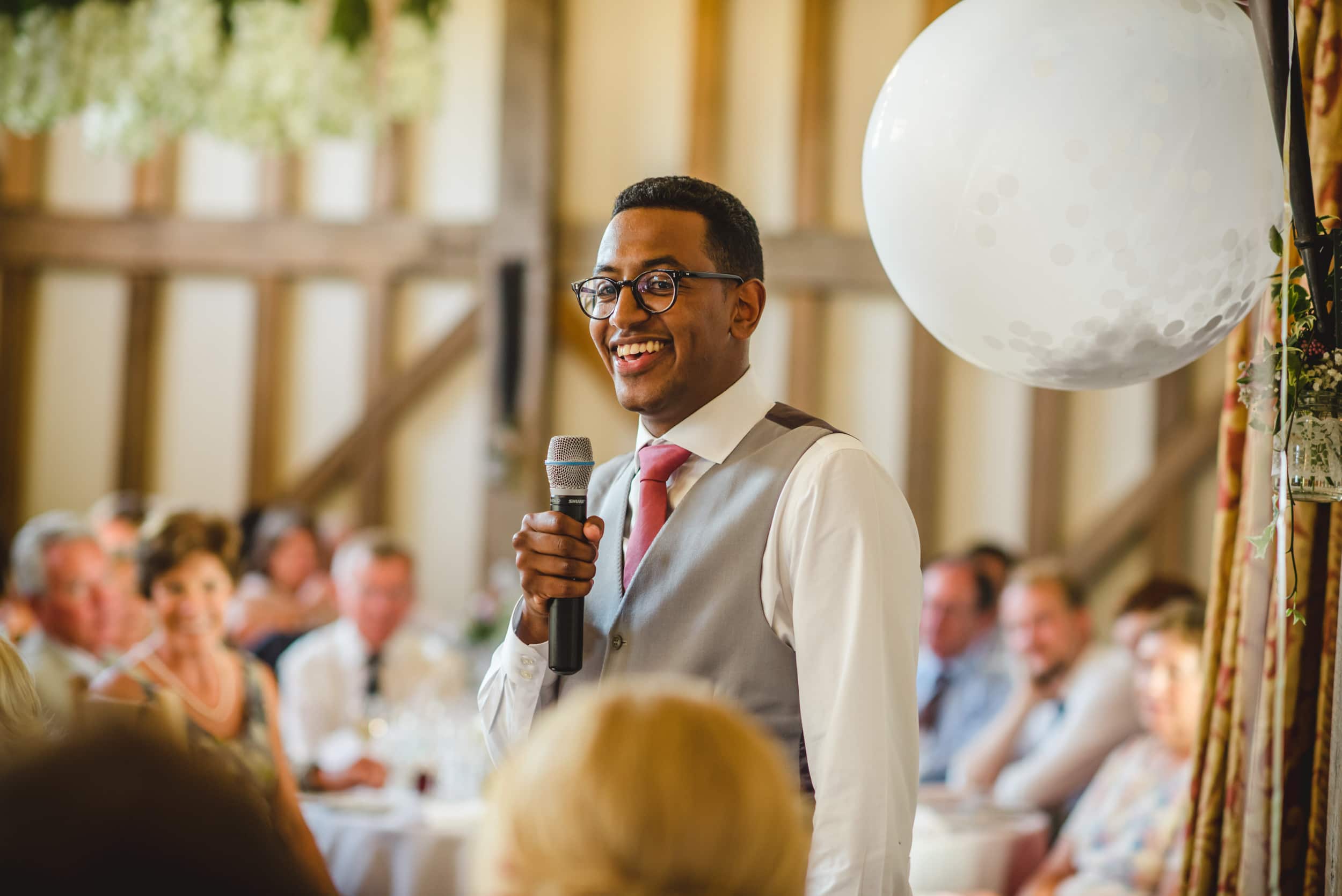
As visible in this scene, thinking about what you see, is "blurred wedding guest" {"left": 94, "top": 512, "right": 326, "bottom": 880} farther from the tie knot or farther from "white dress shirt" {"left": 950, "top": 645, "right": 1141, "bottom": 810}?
"white dress shirt" {"left": 950, "top": 645, "right": 1141, "bottom": 810}

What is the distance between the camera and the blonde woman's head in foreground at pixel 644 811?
0.72m

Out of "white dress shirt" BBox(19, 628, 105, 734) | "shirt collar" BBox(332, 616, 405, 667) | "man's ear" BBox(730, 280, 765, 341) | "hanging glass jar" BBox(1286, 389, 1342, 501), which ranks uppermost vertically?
"man's ear" BBox(730, 280, 765, 341)

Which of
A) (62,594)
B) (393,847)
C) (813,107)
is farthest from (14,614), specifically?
(813,107)

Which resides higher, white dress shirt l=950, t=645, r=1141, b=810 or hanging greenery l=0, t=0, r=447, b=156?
hanging greenery l=0, t=0, r=447, b=156

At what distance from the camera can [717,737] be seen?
760mm

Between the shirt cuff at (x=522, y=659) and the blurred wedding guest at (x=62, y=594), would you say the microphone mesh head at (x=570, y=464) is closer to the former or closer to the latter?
the shirt cuff at (x=522, y=659)

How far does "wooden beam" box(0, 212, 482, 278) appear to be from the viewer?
651 cm

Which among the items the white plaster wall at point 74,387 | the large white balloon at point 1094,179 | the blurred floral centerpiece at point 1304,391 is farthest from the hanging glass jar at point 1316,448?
the white plaster wall at point 74,387

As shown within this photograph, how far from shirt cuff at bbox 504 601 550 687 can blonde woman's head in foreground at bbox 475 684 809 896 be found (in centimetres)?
75

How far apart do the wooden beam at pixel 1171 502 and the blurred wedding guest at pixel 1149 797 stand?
2.70 m

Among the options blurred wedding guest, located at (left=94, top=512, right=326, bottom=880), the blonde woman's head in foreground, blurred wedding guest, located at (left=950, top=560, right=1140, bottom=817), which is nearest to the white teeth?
the blonde woman's head in foreground

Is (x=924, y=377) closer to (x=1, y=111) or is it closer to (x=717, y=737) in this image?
(x=1, y=111)

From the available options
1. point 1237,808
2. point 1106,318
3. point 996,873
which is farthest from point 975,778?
point 1106,318

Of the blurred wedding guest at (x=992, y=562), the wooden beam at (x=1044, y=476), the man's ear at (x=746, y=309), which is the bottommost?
the blurred wedding guest at (x=992, y=562)
